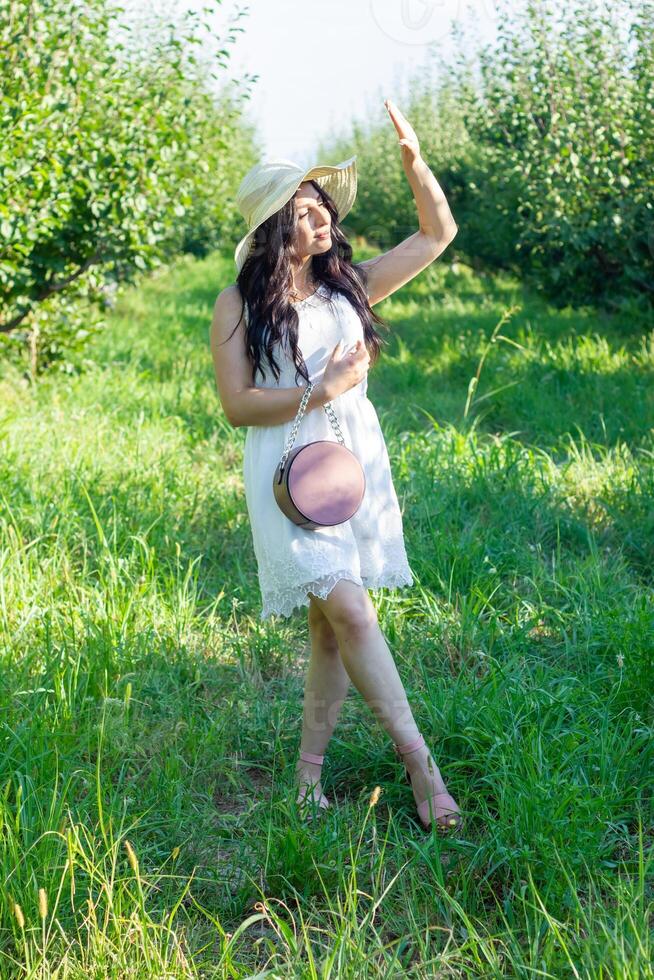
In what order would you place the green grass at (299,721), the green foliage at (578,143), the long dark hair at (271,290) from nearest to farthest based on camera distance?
the green grass at (299,721)
the long dark hair at (271,290)
the green foliage at (578,143)

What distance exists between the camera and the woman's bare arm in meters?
2.42

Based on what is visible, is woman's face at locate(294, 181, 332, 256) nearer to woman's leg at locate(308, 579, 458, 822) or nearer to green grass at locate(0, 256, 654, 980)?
woman's leg at locate(308, 579, 458, 822)

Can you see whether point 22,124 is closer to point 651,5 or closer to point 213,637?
point 213,637

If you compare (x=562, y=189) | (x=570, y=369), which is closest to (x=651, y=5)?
(x=562, y=189)

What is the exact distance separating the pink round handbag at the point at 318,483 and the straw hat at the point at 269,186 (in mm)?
417

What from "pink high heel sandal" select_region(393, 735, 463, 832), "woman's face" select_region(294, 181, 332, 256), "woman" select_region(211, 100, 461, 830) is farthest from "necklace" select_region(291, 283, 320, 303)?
"pink high heel sandal" select_region(393, 735, 463, 832)

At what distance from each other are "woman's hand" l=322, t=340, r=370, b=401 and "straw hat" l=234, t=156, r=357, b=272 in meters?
0.35

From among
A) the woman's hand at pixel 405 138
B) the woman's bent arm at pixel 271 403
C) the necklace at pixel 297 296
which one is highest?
the woman's hand at pixel 405 138

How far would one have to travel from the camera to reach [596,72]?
7.61m

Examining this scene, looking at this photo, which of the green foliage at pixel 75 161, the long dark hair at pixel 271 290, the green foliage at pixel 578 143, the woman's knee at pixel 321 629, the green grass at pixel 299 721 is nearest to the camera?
the green grass at pixel 299 721

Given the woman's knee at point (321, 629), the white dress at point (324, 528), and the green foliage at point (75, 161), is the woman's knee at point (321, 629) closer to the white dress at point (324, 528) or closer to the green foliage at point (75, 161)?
the white dress at point (324, 528)

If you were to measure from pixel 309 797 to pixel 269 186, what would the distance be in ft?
4.95

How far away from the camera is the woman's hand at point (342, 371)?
2.37 meters

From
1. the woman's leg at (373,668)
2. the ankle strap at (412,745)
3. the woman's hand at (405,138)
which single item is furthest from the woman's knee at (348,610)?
the woman's hand at (405,138)
